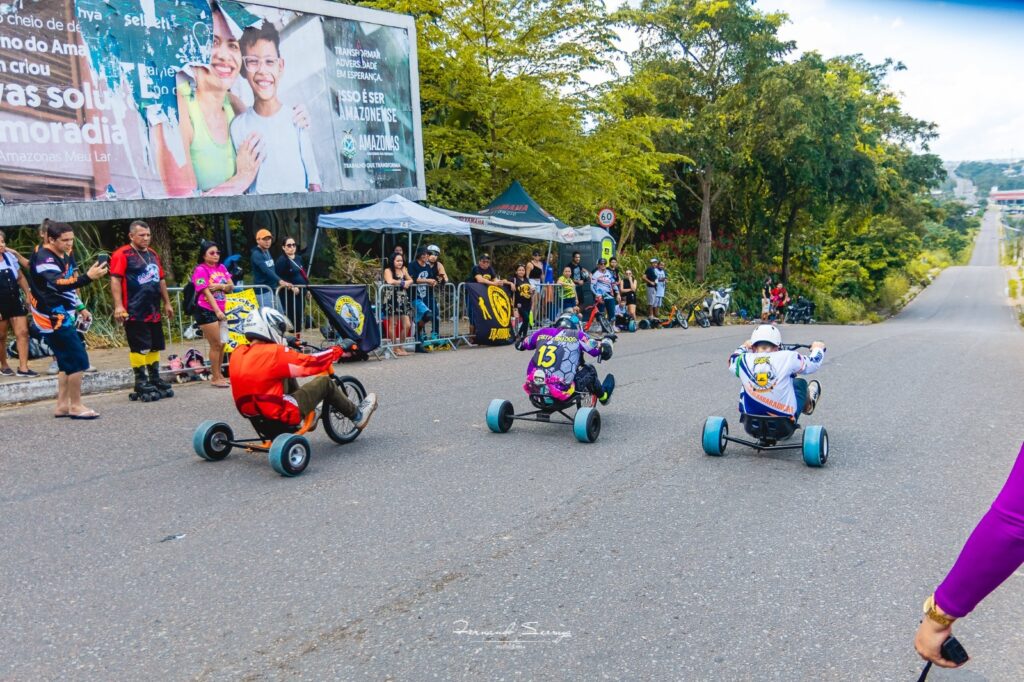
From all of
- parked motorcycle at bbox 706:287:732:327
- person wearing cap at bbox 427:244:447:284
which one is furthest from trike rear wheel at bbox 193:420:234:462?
parked motorcycle at bbox 706:287:732:327

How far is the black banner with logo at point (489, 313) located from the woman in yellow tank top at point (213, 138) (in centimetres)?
478

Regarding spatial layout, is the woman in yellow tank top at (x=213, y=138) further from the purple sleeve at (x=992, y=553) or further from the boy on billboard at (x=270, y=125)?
the purple sleeve at (x=992, y=553)

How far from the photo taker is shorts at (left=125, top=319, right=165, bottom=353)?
30.1ft

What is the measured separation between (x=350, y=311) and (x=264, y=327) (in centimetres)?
614

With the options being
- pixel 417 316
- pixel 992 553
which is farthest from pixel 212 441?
pixel 417 316

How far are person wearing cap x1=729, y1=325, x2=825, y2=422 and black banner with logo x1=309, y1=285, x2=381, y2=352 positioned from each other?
23.4ft

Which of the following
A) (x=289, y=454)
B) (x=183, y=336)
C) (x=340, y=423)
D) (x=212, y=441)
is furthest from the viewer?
(x=183, y=336)

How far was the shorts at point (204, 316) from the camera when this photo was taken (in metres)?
10.1

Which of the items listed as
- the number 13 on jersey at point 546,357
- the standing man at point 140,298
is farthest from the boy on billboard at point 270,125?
the number 13 on jersey at point 546,357

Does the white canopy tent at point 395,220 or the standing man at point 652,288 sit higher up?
the white canopy tent at point 395,220

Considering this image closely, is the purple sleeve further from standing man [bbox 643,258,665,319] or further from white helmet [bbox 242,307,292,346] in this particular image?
standing man [bbox 643,258,665,319]

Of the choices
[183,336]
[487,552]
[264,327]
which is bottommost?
[487,552]

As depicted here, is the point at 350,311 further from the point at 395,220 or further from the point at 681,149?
the point at 681,149

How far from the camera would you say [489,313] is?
15.7 metres
